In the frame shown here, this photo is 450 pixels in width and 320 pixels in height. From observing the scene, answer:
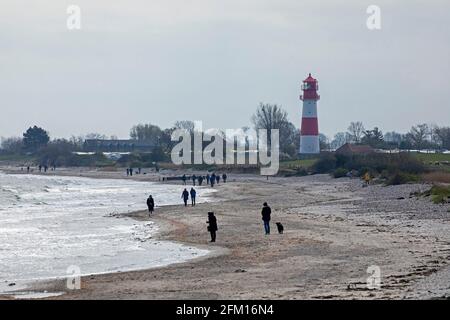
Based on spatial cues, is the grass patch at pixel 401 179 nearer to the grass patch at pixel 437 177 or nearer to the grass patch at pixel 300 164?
the grass patch at pixel 437 177

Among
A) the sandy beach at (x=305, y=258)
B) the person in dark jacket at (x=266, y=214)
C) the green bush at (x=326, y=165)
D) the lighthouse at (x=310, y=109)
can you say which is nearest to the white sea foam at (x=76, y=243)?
the sandy beach at (x=305, y=258)

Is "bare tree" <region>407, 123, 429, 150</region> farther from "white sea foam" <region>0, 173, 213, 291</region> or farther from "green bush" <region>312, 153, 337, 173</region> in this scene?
"white sea foam" <region>0, 173, 213, 291</region>

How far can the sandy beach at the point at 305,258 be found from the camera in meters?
16.7

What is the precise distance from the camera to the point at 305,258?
22375 millimetres

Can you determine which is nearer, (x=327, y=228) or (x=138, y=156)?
(x=327, y=228)

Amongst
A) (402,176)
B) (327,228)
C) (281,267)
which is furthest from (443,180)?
(281,267)

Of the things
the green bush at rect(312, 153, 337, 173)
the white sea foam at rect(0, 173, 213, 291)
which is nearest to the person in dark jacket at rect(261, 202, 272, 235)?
the white sea foam at rect(0, 173, 213, 291)

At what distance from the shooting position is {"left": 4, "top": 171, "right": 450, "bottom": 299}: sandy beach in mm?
16688

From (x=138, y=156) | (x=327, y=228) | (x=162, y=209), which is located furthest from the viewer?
(x=138, y=156)
